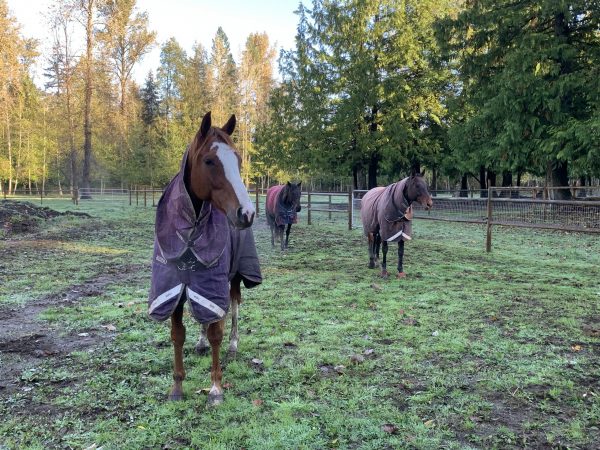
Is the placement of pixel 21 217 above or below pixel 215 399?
above

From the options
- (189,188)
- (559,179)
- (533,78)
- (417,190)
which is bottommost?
(189,188)

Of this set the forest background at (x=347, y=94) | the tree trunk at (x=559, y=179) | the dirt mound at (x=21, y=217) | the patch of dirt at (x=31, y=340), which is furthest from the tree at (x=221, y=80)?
the patch of dirt at (x=31, y=340)

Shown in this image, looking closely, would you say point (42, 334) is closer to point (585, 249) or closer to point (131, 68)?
point (585, 249)

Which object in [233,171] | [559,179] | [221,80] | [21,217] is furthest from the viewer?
[221,80]

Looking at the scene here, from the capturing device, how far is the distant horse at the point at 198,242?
2508 millimetres

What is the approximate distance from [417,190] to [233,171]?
462cm

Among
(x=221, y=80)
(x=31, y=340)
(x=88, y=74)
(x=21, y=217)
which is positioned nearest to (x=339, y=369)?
(x=31, y=340)

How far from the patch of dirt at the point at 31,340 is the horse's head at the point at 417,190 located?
181 inches

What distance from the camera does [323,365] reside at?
3396mm

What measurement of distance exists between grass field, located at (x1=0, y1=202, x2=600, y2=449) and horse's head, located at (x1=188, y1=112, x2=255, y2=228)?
1289mm

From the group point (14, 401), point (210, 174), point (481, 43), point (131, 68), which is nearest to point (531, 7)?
point (481, 43)

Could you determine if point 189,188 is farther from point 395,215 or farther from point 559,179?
point 559,179

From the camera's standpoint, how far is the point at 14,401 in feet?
9.10

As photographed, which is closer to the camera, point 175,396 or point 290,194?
point 175,396
